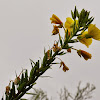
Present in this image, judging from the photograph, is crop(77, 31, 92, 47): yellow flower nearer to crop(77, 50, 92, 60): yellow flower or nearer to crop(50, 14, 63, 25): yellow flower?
crop(77, 50, 92, 60): yellow flower

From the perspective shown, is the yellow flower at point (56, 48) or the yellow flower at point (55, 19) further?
the yellow flower at point (55, 19)

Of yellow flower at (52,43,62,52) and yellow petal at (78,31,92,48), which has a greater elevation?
yellow petal at (78,31,92,48)

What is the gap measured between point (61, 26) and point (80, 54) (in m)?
0.25

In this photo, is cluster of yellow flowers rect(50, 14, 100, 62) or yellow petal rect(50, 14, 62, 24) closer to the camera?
cluster of yellow flowers rect(50, 14, 100, 62)

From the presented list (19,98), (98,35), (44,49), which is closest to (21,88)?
(19,98)

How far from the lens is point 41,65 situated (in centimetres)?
104

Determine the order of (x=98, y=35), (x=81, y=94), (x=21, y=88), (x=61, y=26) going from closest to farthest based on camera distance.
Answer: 1. (x=21, y=88)
2. (x=98, y=35)
3. (x=61, y=26)
4. (x=81, y=94)

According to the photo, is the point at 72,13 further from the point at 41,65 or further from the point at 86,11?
the point at 41,65

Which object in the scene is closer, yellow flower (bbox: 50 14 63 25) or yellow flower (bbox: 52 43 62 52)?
yellow flower (bbox: 52 43 62 52)

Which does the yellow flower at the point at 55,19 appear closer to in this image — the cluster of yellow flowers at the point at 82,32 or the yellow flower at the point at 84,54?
the cluster of yellow flowers at the point at 82,32

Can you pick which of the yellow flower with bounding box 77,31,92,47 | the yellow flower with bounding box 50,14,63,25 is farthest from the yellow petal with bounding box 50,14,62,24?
the yellow flower with bounding box 77,31,92,47

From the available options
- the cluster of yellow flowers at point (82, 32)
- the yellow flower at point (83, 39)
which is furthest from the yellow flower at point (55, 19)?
the yellow flower at point (83, 39)

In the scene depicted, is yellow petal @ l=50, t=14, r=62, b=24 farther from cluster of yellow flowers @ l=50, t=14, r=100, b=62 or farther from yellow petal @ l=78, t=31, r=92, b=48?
yellow petal @ l=78, t=31, r=92, b=48

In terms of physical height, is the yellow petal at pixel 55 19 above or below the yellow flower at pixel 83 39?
above
